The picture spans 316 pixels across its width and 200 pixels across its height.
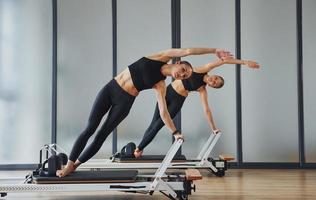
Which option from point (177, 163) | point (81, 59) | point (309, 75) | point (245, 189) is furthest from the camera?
point (81, 59)

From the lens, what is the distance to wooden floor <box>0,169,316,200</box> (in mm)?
4930

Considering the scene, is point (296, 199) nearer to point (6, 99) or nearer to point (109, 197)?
point (109, 197)

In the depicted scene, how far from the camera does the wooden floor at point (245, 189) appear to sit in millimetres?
4930

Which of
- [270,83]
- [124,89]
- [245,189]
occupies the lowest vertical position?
[245,189]

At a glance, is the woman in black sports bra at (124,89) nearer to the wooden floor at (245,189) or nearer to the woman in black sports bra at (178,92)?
the wooden floor at (245,189)

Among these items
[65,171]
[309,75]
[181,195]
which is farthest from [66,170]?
[309,75]

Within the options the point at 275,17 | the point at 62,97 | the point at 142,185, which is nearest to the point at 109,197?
the point at 142,185

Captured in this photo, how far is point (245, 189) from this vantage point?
538cm

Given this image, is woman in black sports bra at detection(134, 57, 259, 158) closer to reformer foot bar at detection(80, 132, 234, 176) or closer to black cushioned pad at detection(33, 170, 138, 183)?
reformer foot bar at detection(80, 132, 234, 176)

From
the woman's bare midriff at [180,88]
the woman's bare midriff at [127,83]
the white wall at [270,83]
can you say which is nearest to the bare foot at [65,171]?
the woman's bare midriff at [127,83]

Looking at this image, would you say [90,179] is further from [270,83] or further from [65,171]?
[270,83]

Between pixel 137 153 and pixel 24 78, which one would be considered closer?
pixel 137 153

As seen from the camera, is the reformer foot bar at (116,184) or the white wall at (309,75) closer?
the reformer foot bar at (116,184)

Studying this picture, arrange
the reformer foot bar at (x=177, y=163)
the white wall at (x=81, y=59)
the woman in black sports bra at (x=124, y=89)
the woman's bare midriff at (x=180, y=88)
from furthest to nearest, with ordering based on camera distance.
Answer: the white wall at (x=81, y=59)
the woman's bare midriff at (x=180, y=88)
the reformer foot bar at (x=177, y=163)
the woman in black sports bra at (x=124, y=89)
